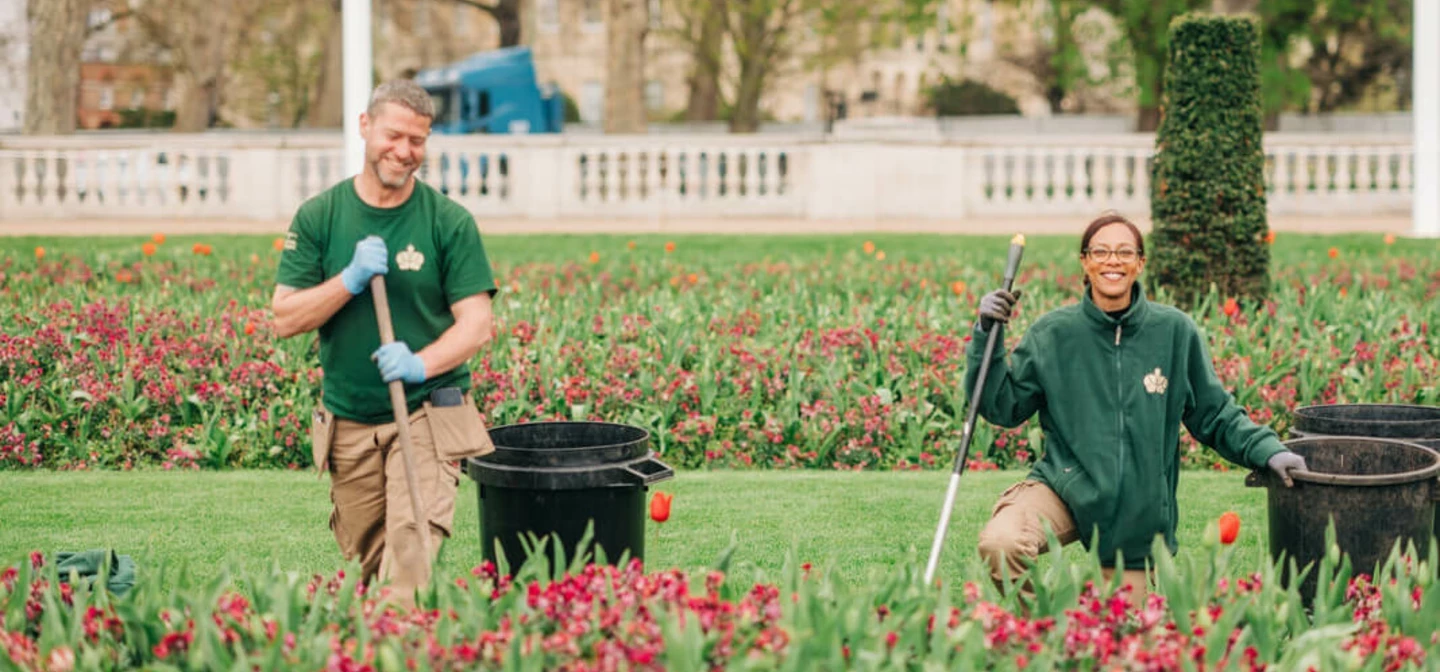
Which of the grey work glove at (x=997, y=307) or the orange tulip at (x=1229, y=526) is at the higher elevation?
the grey work glove at (x=997, y=307)

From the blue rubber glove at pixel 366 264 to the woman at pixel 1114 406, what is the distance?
1.70 meters

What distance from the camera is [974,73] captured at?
186ft

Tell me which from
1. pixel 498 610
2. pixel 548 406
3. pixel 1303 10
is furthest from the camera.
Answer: pixel 1303 10

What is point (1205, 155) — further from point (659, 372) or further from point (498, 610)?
point (498, 610)

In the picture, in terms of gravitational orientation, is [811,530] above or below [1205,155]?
below

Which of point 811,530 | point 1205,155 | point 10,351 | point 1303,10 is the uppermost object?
point 1303,10

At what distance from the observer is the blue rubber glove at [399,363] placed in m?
4.70

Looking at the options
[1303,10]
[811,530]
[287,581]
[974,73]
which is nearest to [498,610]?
[287,581]

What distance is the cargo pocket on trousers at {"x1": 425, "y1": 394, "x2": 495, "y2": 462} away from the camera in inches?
198

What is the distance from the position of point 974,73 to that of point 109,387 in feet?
164

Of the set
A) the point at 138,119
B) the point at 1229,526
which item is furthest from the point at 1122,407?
the point at 138,119

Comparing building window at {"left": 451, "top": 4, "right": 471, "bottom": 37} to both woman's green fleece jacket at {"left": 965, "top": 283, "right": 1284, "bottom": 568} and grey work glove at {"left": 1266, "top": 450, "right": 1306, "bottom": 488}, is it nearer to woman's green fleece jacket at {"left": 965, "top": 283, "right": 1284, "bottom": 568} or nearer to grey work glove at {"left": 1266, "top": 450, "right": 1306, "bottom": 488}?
woman's green fleece jacket at {"left": 965, "top": 283, "right": 1284, "bottom": 568}

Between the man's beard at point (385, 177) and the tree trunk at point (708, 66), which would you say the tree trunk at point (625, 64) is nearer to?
the tree trunk at point (708, 66)

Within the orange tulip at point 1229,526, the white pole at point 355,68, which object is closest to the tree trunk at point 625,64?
the white pole at point 355,68
